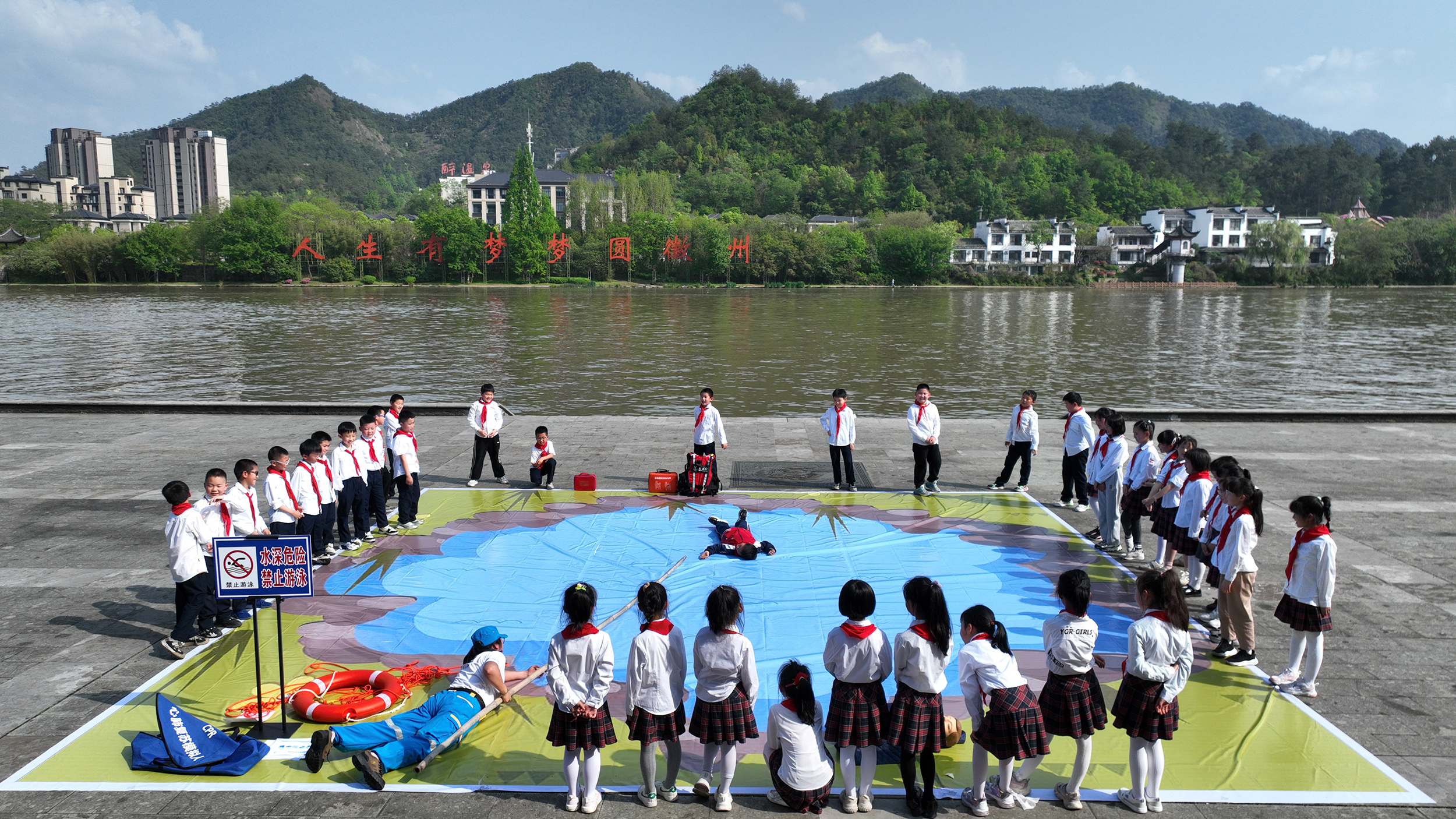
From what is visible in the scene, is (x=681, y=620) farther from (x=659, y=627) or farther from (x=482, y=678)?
(x=659, y=627)

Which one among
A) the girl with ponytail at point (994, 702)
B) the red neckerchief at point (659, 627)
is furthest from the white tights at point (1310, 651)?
the red neckerchief at point (659, 627)

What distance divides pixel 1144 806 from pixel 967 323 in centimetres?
5265

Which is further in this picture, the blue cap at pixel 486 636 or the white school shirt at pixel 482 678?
the blue cap at pixel 486 636

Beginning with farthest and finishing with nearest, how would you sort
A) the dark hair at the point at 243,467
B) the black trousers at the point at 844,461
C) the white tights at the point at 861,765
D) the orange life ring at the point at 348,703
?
1. the black trousers at the point at 844,461
2. the dark hair at the point at 243,467
3. the orange life ring at the point at 348,703
4. the white tights at the point at 861,765

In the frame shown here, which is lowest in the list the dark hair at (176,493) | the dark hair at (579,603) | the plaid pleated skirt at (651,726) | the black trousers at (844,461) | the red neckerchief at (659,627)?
the plaid pleated skirt at (651,726)

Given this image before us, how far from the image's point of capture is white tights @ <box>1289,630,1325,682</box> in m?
6.88

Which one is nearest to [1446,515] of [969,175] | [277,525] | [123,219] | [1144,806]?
[1144,806]

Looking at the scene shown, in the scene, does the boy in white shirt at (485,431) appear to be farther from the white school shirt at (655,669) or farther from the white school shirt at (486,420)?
the white school shirt at (655,669)

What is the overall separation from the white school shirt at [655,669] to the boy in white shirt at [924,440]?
27.1 feet

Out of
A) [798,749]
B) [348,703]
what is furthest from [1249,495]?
[348,703]

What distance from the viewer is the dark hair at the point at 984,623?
5.17 meters

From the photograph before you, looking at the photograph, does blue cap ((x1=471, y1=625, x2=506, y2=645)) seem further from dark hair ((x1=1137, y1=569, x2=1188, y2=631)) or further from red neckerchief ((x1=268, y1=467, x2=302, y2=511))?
dark hair ((x1=1137, y1=569, x2=1188, y2=631))

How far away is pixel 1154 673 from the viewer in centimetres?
529

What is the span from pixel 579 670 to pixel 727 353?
33933 mm
